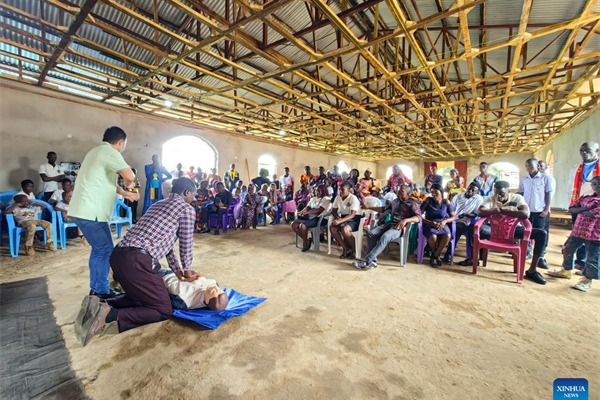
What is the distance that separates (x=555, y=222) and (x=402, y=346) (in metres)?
11.5

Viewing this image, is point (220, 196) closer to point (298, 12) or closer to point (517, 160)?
point (298, 12)

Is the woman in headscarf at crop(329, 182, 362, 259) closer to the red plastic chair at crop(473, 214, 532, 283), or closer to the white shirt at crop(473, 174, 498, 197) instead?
the red plastic chair at crop(473, 214, 532, 283)

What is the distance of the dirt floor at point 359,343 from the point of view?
146 cm

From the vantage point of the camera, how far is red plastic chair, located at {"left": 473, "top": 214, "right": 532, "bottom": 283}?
312 cm

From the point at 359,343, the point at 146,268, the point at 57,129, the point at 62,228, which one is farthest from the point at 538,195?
the point at 57,129

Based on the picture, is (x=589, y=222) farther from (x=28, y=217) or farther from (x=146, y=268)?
(x=28, y=217)

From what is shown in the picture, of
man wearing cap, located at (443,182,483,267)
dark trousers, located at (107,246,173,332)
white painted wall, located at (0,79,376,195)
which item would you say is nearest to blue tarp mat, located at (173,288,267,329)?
dark trousers, located at (107,246,173,332)

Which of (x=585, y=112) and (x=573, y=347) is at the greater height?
(x=585, y=112)

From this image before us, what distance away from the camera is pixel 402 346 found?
6.04 ft

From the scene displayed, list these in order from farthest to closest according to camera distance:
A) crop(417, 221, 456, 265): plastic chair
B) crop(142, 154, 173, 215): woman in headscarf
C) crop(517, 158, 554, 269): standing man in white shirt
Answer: crop(142, 154, 173, 215): woman in headscarf → crop(417, 221, 456, 265): plastic chair → crop(517, 158, 554, 269): standing man in white shirt

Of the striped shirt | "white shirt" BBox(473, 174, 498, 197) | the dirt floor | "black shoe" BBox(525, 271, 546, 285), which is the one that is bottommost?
the dirt floor

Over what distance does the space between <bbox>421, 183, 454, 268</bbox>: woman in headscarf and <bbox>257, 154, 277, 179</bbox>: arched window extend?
9.46 metres

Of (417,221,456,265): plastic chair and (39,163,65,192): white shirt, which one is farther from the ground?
(39,163,65,192): white shirt

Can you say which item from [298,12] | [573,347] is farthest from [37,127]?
[573,347]
